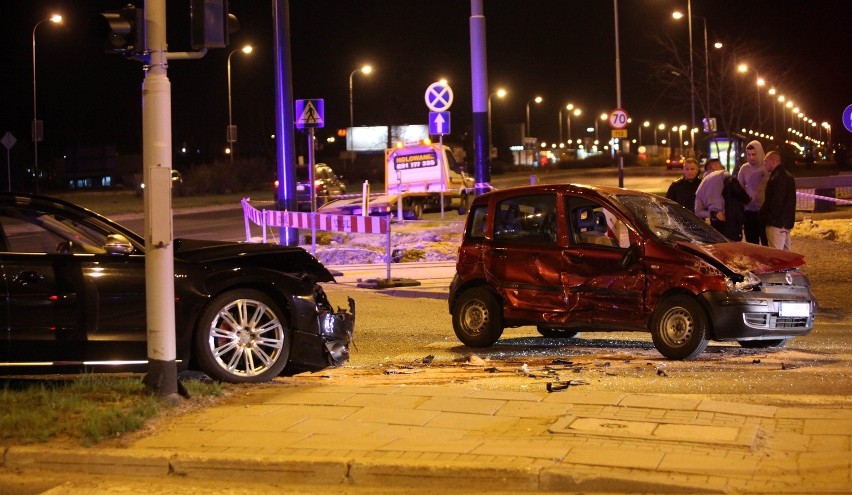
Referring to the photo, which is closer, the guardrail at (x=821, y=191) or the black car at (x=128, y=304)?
the black car at (x=128, y=304)

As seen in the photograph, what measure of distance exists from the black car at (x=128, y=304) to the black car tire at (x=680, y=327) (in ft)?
10.1

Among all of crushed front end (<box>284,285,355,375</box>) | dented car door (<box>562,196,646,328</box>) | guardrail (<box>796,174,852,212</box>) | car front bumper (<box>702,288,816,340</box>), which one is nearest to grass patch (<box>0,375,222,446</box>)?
crushed front end (<box>284,285,355,375</box>)

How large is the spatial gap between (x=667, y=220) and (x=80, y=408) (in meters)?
6.16

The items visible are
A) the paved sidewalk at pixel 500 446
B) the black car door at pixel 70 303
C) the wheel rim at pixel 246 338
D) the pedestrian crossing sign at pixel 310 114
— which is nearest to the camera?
the paved sidewalk at pixel 500 446

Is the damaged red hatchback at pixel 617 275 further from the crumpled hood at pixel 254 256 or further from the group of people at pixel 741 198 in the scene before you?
the group of people at pixel 741 198

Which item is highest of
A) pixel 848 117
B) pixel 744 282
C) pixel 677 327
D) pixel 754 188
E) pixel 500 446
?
pixel 848 117

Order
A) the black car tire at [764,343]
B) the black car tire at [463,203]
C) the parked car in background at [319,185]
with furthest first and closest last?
1. the parked car in background at [319,185]
2. the black car tire at [463,203]
3. the black car tire at [764,343]

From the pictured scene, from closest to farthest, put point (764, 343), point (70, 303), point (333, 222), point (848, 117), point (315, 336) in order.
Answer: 1. point (70, 303)
2. point (315, 336)
3. point (764, 343)
4. point (333, 222)
5. point (848, 117)

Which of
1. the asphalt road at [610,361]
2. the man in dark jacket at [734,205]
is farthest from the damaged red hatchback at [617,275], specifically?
the man in dark jacket at [734,205]

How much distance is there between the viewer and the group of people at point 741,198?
1441 centimetres

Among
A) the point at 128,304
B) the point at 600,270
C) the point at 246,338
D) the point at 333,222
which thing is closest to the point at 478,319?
the point at 600,270

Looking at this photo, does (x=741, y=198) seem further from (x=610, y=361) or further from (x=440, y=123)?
(x=440, y=123)

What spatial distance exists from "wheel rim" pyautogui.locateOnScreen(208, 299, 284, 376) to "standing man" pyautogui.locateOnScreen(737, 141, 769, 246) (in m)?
8.61

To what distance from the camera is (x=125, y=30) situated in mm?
7969
